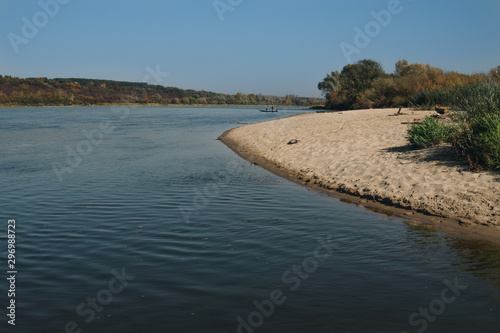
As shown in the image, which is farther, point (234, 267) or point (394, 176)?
point (394, 176)

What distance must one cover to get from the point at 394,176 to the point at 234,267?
8.12 meters

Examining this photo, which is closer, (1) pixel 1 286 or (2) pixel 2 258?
(1) pixel 1 286

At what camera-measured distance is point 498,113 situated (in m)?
13.8

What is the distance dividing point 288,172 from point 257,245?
32.3 feet

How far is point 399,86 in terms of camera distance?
49.4m

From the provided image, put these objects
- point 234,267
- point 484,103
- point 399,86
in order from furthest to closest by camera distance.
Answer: point 399,86
point 484,103
point 234,267

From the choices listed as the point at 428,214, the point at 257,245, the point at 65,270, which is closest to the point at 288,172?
the point at 428,214

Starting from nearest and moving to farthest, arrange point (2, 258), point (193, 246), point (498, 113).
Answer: point (2, 258) → point (193, 246) → point (498, 113)

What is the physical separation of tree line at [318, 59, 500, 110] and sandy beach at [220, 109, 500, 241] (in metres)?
5.81

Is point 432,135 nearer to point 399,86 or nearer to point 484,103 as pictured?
point 484,103

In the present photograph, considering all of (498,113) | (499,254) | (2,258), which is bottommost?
(2,258)

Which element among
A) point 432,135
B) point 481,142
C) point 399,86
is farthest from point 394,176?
point 399,86

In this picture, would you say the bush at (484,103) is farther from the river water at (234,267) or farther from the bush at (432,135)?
the river water at (234,267)

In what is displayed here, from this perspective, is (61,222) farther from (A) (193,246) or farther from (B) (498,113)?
(B) (498,113)
